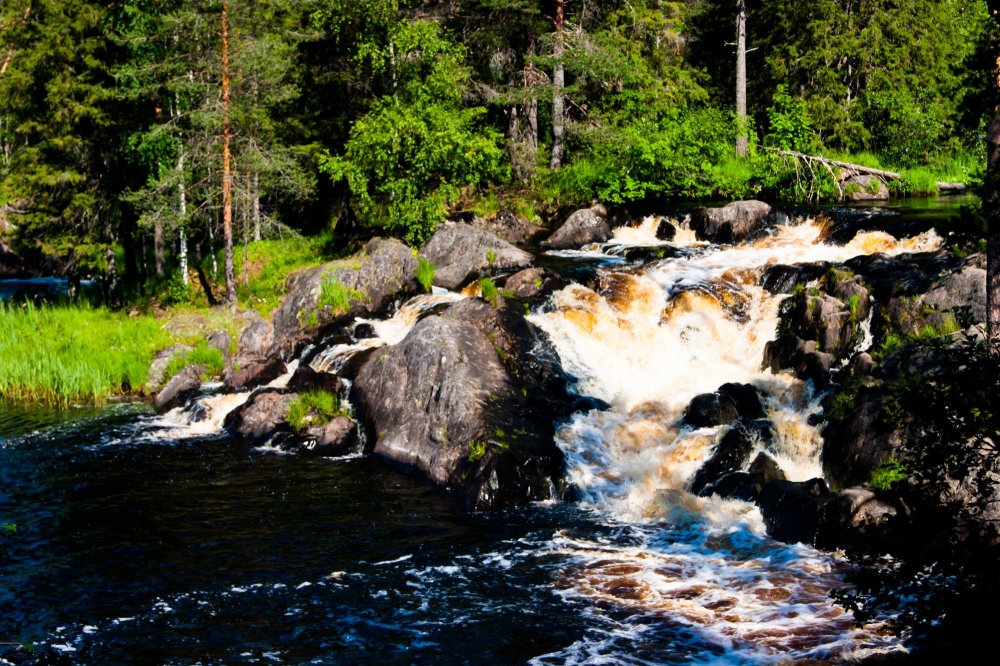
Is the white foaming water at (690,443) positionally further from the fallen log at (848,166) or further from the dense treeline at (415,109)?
the dense treeline at (415,109)

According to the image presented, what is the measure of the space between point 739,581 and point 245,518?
829cm

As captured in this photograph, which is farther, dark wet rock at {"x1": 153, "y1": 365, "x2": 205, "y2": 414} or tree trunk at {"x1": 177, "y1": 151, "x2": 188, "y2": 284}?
tree trunk at {"x1": 177, "y1": 151, "x2": 188, "y2": 284}

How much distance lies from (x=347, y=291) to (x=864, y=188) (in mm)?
20710

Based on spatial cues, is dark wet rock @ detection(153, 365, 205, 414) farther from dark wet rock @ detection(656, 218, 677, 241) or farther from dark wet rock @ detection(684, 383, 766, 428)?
dark wet rock @ detection(656, 218, 677, 241)

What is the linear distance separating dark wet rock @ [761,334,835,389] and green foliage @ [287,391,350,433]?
9.81m

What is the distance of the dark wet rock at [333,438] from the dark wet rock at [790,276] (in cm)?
1121

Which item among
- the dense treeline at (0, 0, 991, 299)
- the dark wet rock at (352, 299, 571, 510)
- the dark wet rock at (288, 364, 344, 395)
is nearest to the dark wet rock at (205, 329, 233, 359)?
the dense treeline at (0, 0, 991, 299)

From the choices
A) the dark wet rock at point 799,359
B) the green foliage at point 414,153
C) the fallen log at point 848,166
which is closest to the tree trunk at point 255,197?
the green foliage at point 414,153

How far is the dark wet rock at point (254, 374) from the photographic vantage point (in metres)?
22.8

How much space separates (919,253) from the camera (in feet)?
76.7

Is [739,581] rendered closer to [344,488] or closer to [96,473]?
[344,488]

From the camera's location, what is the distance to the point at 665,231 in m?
30.3

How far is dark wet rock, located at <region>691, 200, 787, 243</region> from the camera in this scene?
2867cm

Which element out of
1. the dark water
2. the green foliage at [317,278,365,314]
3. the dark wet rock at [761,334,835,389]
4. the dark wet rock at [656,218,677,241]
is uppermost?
the dark wet rock at [656,218,677,241]
